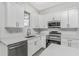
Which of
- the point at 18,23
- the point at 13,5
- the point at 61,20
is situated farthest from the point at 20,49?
the point at 61,20

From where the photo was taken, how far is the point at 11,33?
228 cm

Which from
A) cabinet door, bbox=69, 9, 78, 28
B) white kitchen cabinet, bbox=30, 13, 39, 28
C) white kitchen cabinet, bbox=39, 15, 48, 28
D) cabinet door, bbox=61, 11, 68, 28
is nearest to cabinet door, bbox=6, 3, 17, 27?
white kitchen cabinet, bbox=30, 13, 39, 28

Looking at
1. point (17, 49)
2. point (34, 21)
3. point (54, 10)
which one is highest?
point (54, 10)

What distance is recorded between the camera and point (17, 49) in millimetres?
1739

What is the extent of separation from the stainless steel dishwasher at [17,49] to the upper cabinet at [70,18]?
2380 mm

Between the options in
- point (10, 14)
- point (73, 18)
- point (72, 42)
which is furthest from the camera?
point (73, 18)

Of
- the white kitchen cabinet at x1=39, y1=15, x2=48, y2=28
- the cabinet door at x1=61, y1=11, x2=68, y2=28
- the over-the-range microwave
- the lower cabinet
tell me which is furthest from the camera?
the white kitchen cabinet at x1=39, y1=15, x2=48, y2=28

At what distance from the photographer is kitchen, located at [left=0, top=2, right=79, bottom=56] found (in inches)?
73.2

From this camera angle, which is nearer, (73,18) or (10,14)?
(10,14)

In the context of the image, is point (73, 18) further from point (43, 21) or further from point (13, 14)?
point (13, 14)

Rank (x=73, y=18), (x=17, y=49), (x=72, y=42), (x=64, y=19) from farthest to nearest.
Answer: (x=64, y=19)
(x=73, y=18)
(x=72, y=42)
(x=17, y=49)

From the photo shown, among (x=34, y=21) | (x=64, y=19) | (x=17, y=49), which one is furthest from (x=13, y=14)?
(x=64, y=19)

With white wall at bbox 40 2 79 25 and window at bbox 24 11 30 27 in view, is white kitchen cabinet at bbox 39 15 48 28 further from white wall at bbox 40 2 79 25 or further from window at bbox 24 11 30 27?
window at bbox 24 11 30 27

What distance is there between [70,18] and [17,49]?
2.90 metres
